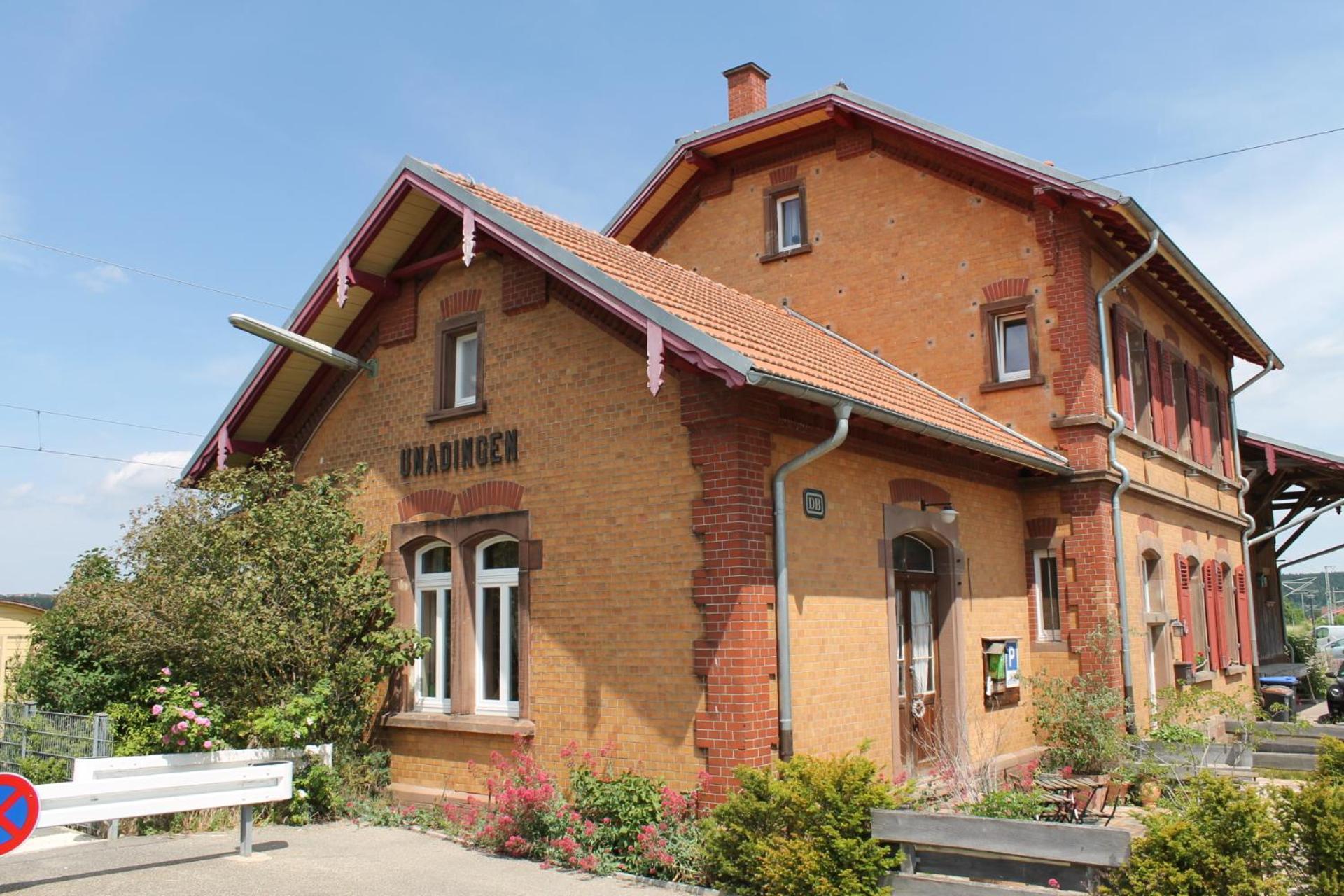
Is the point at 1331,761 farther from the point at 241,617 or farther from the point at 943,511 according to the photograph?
the point at 241,617

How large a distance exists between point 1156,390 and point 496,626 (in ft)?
34.4

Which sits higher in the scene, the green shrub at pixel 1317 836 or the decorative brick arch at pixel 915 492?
the decorative brick arch at pixel 915 492

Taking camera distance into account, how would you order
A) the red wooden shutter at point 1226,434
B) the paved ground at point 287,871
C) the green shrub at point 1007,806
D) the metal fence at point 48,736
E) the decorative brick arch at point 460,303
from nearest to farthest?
the paved ground at point 287,871
the green shrub at point 1007,806
the metal fence at point 48,736
the decorative brick arch at point 460,303
the red wooden shutter at point 1226,434

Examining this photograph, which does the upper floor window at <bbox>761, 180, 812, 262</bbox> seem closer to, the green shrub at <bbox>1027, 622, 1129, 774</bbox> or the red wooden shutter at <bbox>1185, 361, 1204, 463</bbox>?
the red wooden shutter at <bbox>1185, 361, 1204, 463</bbox>

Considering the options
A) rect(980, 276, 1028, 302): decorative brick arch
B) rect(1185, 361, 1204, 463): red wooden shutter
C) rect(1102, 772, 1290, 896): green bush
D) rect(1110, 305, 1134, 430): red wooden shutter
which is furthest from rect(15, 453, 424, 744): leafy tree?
rect(1185, 361, 1204, 463): red wooden shutter

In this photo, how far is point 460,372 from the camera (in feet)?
38.4

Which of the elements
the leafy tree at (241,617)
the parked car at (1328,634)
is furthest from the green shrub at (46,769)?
the parked car at (1328,634)

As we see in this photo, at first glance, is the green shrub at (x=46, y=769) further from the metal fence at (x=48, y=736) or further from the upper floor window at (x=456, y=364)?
the upper floor window at (x=456, y=364)

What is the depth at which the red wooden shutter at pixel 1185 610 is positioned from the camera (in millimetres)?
15641

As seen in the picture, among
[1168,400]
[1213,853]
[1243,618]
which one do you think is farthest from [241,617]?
[1243,618]

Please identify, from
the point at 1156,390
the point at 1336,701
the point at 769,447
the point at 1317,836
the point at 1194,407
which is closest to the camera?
the point at 1317,836

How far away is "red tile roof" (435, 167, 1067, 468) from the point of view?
9609 millimetres

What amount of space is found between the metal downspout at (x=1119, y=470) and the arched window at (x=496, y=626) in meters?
7.13

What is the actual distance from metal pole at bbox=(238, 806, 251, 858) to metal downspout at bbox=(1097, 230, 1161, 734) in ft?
30.8
